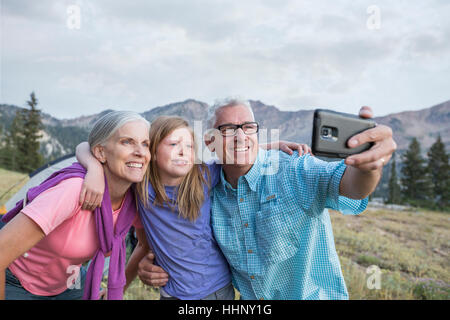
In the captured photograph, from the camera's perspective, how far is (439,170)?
1623 inches

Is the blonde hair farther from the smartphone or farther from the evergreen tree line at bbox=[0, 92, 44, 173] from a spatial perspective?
the evergreen tree line at bbox=[0, 92, 44, 173]

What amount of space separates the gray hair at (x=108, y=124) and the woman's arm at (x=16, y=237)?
0.70m

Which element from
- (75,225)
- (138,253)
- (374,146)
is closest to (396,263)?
(138,253)

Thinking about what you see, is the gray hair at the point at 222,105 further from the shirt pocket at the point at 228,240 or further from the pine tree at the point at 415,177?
the pine tree at the point at 415,177

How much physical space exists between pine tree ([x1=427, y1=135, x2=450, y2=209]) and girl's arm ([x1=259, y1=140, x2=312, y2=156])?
1809 inches

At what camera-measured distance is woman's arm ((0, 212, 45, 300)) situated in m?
1.76

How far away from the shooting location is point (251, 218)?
2.35 m

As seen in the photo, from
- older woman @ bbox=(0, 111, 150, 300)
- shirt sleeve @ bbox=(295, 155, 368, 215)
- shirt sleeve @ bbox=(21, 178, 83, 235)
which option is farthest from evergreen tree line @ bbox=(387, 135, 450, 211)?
shirt sleeve @ bbox=(21, 178, 83, 235)

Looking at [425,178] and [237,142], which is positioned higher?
[237,142]

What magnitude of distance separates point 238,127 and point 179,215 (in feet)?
2.83

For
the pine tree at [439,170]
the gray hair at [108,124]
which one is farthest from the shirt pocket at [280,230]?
the pine tree at [439,170]

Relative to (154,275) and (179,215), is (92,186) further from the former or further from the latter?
(154,275)

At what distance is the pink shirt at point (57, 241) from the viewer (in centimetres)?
184
